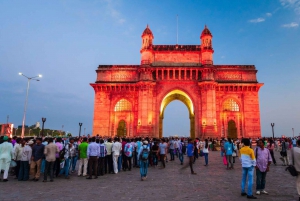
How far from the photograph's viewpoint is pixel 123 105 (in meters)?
40.4

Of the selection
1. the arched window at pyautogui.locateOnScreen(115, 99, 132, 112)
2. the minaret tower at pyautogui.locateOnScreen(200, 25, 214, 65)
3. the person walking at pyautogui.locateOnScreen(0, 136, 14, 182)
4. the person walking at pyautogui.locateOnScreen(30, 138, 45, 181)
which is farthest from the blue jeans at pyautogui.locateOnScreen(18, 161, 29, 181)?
the minaret tower at pyautogui.locateOnScreen(200, 25, 214, 65)

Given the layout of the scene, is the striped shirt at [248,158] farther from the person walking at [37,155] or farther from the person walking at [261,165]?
the person walking at [37,155]

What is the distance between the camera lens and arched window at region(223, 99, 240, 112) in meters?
39.5

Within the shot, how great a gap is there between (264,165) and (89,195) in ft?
20.8

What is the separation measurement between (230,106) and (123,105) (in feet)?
64.1

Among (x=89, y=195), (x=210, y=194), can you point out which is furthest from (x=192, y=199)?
(x=89, y=195)

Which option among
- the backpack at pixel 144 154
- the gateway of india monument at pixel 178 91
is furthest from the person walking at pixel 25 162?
the gateway of india monument at pixel 178 91

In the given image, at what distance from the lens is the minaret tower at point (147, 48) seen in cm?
3950

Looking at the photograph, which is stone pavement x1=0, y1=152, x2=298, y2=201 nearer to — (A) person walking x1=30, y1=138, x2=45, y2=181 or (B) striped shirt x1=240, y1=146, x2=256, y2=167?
(B) striped shirt x1=240, y1=146, x2=256, y2=167

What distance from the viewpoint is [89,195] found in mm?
7773

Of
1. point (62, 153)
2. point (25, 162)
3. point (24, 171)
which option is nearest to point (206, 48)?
point (62, 153)

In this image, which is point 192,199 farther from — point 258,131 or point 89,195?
point 258,131

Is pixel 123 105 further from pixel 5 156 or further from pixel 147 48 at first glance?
pixel 5 156

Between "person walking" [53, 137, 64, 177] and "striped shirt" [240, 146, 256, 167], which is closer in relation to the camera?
"striped shirt" [240, 146, 256, 167]
